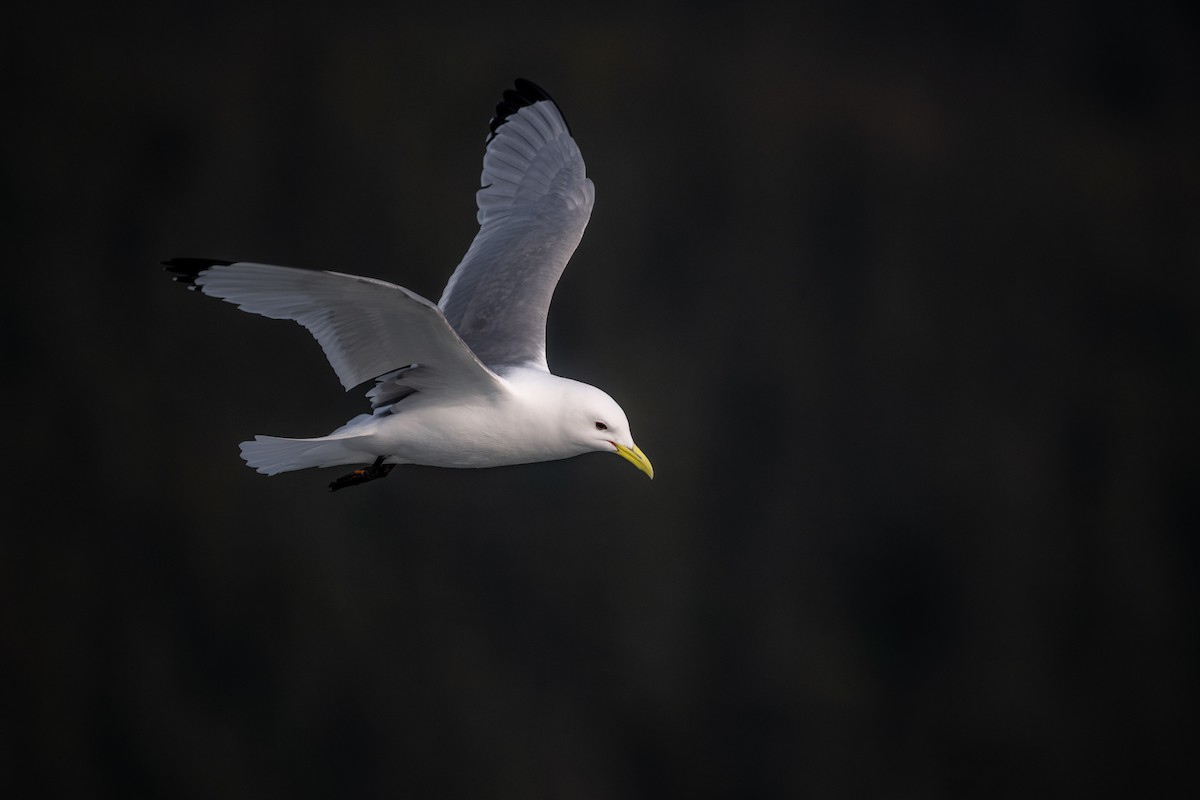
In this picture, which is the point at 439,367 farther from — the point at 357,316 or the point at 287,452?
the point at 287,452

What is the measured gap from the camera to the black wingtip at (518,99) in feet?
13.2

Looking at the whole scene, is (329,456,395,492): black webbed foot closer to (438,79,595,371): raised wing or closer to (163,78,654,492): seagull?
(163,78,654,492): seagull

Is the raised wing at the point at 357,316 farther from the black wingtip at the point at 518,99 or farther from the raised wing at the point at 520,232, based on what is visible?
the black wingtip at the point at 518,99

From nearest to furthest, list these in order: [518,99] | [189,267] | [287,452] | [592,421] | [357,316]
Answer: [189,267]
[357,316]
[592,421]
[287,452]
[518,99]

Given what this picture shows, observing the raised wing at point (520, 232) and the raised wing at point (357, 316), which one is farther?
the raised wing at point (520, 232)

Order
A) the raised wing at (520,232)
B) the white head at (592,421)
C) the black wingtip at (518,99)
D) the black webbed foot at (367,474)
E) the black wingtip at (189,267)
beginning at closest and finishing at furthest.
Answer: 1. the black wingtip at (189,267)
2. the white head at (592,421)
3. the black webbed foot at (367,474)
4. the raised wing at (520,232)
5. the black wingtip at (518,99)

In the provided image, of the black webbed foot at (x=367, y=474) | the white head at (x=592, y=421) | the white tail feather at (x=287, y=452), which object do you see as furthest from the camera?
the black webbed foot at (x=367, y=474)

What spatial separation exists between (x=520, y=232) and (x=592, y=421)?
1.06 meters

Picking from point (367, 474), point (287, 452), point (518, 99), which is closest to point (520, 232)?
point (518, 99)

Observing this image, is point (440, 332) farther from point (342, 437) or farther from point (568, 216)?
point (568, 216)

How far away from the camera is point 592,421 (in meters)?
2.91

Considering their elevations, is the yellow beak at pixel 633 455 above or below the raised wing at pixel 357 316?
below

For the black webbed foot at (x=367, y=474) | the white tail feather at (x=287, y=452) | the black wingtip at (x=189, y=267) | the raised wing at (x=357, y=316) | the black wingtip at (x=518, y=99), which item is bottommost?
the black webbed foot at (x=367, y=474)

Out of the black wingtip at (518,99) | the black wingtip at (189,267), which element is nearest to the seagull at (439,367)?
the black wingtip at (189,267)
